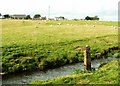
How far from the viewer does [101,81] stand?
2228 cm

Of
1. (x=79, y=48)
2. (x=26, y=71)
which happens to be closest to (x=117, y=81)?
(x=26, y=71)

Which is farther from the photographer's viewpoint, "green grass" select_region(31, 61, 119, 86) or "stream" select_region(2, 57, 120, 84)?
"stream" select_region(2, 57, 120, 84)

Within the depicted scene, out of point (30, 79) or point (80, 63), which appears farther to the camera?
point (80, 63)

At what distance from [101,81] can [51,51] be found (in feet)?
62.3

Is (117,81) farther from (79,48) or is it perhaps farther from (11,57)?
(79,48)

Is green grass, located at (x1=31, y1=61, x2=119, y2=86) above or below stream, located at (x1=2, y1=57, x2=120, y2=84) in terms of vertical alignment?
above

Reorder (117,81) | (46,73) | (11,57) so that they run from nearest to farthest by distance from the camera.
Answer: (117,81)
(46,73)
(11,57)

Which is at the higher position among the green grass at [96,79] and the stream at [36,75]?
the green grass at [96,79]

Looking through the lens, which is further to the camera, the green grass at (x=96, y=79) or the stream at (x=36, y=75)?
the stream at (x=36, y=75)

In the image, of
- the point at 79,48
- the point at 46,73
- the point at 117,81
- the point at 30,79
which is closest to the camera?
the point at 117,81

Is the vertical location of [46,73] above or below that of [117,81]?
below

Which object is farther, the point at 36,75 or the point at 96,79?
the point at 36,75

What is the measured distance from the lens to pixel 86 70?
27938 mm

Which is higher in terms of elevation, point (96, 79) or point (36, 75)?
point (96, 79)
